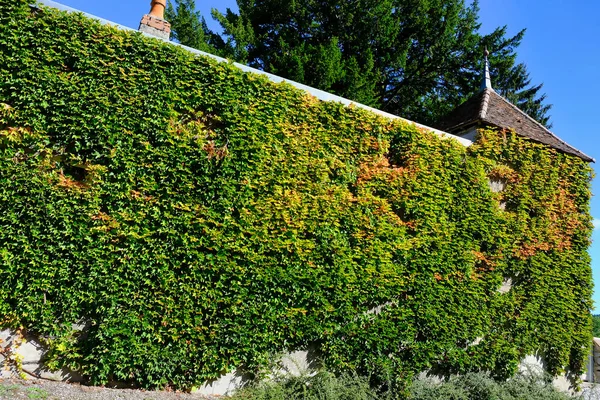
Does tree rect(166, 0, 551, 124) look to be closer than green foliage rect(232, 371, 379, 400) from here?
No

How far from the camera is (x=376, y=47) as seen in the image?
1675cm

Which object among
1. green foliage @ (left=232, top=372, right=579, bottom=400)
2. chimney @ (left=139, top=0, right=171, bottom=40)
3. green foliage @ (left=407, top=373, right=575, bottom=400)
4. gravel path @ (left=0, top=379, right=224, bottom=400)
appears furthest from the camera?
chimney @ (left=139, top=0, right=171, bottom=40)

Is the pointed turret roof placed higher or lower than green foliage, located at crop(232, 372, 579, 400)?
higher

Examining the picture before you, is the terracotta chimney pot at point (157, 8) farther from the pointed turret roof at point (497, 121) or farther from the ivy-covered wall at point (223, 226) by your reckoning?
the pointed turret roof at point (497, 121)

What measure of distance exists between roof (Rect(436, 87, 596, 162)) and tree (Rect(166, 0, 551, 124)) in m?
5.00

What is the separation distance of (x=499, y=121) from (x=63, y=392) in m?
9.26

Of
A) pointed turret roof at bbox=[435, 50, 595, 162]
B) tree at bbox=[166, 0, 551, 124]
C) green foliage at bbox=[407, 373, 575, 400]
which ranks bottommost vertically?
green foliage at bbox=[407, 373, 575, 400]

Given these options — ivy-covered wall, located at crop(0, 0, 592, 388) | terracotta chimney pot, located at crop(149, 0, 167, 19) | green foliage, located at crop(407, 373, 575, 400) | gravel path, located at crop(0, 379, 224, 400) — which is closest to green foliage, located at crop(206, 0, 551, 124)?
terracotta chimney pot, located at crop(149, 0, 167, 19)

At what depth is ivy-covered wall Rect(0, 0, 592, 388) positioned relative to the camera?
517cm

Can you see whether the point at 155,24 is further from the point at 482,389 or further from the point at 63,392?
the point at 482,389

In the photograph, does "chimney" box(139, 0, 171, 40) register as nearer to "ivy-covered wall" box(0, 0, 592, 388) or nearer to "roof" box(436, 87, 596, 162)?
"ivy-covered wall" box(0, 0, 592, 388)

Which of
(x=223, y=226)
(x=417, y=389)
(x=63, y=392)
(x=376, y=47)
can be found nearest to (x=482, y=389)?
(x=417, y=389)

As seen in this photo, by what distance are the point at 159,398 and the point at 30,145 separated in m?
3.52

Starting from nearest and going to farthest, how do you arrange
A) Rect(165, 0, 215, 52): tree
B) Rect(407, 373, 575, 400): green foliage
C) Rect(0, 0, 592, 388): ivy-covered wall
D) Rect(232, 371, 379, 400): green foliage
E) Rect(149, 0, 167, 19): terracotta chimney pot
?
1. Rect(0, 0, 592, 388): ivy-covered wall
2. Rect(232, 371, 379, 400): green foliage
3. Rect(407, 373, 575, 400): green foliage
4. Rect(149, 0, 167, 19): terracotta chimney pot
5. Rect(165, 0, 215, 52): tree
